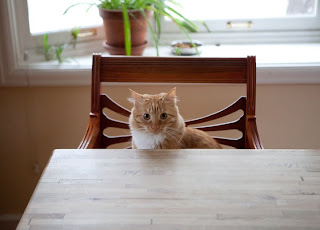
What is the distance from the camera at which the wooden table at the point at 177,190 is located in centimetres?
86

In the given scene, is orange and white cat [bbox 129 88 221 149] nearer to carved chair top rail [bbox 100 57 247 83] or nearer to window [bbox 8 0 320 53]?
carved chair top rail [bbox 100 57 247 83]

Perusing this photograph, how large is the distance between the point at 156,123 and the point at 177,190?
39 cm

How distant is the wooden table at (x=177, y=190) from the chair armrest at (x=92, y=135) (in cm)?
16

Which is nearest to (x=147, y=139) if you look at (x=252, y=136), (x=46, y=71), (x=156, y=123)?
(x=156, y=123)

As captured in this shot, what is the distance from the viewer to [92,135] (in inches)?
54.3

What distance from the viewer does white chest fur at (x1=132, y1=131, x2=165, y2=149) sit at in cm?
135

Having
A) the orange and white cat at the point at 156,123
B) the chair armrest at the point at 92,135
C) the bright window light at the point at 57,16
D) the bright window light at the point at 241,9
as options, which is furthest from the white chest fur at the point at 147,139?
the bright window light at the point at 241,9

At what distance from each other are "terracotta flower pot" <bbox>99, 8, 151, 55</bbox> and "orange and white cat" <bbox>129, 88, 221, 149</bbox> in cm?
60

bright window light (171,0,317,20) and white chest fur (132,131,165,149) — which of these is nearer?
white chest fur (132,131,165,149)

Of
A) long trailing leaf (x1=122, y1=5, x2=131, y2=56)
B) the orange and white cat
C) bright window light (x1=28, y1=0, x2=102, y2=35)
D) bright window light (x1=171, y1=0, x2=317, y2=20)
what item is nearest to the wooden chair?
the orange and white cat

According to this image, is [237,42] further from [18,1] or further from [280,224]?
[280,224]

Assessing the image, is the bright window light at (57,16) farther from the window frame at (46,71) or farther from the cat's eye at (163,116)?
the cat's eye at (163,116)

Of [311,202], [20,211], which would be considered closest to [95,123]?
[311,202]

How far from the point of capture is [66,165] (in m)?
1.09
